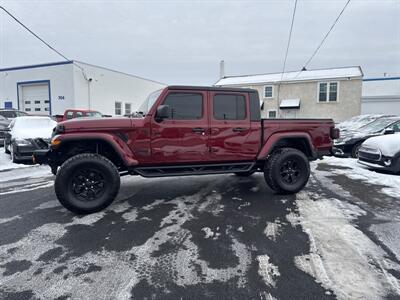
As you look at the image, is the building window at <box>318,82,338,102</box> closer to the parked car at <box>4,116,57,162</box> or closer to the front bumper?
the parked car at <box>4,116,57,162</box>

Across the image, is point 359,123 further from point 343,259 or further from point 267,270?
point 267,270

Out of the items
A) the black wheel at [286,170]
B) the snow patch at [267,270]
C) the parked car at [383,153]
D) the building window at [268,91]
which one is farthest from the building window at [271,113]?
the snow patch at [267,270]

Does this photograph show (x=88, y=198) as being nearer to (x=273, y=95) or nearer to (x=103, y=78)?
(x=103, y=78)

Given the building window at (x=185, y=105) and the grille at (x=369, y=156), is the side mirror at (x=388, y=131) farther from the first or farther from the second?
the building window at (x=185, y=105)

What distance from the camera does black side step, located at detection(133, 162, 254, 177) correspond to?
453cm

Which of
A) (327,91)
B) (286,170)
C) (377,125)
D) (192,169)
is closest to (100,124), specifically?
(192,169)

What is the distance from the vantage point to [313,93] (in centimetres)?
2384

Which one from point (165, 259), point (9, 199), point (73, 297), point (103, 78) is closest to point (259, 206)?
point (165, 259)

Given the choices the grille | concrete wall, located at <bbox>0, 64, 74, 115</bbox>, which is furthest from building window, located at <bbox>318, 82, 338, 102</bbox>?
concrete wall, located at <bbox>0, 64, 74, 115</bbox>

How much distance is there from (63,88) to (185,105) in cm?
1793

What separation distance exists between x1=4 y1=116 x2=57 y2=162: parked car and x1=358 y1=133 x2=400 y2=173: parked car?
8.56 m

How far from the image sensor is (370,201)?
4773 mm

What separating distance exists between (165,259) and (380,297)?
1.93 meters

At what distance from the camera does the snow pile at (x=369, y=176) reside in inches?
217
